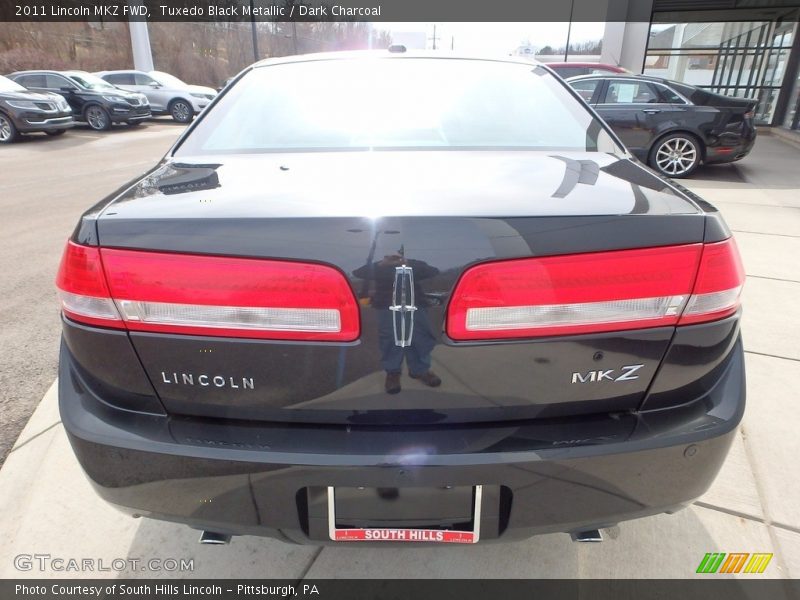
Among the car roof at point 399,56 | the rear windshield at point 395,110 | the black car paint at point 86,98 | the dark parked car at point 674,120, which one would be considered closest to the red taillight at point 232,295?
the rear windshield at point 395,110

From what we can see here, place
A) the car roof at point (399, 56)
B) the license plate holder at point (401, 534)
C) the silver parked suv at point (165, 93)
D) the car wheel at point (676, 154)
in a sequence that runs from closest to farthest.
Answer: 1. the license plate holder at point (401, 534)
2. the car roof at point (399, 56)
3. the car wheel at point (676, 154)
4. the silver parked suv at point (165, 93)

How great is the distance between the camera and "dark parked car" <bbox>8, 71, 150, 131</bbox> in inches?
587

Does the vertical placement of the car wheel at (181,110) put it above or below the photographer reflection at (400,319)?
below

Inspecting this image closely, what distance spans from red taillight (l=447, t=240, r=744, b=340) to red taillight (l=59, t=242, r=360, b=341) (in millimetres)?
262

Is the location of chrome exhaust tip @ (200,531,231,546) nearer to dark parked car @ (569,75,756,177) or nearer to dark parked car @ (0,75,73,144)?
dark parked car @ (569,75,756,177)

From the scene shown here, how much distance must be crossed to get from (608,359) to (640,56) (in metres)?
17.4

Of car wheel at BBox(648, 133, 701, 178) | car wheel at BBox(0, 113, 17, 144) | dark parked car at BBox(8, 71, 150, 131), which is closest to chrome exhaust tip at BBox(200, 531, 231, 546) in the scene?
car wheel at BBox(648, 133, 701, 178)

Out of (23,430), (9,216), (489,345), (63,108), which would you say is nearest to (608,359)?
(489,345)

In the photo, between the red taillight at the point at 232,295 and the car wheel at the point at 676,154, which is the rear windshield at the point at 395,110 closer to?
the red taillight at the point at 232,295

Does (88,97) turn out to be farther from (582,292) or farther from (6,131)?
(582,292)

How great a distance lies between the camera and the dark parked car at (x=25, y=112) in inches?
473

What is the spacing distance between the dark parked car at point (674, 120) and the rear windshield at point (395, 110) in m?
6.72

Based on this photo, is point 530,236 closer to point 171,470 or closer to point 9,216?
point 171,470

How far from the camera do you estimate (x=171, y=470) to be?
121 centimetres
